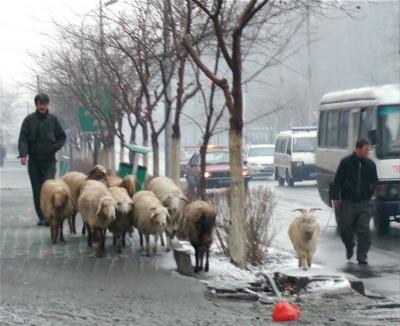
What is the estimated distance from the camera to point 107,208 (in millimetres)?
12633

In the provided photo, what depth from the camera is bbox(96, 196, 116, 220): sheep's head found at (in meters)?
12.6

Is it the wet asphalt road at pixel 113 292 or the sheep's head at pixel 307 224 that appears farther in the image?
the sheep's head at pixel 307 224

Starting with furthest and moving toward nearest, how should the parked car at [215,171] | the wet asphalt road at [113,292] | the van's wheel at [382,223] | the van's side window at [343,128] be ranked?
1. the parked car at [215,171]
2. the van's side window at [343,128]
3. the van's wheel at [382,223]
4. the wet asphalt road at [113,292]

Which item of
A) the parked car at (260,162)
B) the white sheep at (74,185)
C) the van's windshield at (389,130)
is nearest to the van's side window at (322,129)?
the van's windshield at (389,130)

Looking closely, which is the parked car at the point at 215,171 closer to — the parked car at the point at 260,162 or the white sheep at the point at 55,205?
the parked car at the point at 260,162

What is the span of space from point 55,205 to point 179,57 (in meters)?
3.95

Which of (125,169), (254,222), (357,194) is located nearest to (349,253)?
(357,194)

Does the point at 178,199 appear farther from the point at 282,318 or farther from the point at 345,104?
the point at 345,104

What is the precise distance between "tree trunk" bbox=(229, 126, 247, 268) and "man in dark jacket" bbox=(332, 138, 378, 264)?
343 centimetres

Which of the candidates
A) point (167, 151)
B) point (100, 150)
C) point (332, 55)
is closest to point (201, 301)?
point (167, 151)

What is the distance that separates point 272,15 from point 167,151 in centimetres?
1047

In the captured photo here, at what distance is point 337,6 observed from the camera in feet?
46.4

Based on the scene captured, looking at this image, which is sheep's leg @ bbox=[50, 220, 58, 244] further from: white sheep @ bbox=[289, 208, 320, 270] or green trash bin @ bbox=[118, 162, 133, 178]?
green trash bin @ bbox=[118, 162, 133, 178]

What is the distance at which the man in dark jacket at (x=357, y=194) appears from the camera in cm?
1529
